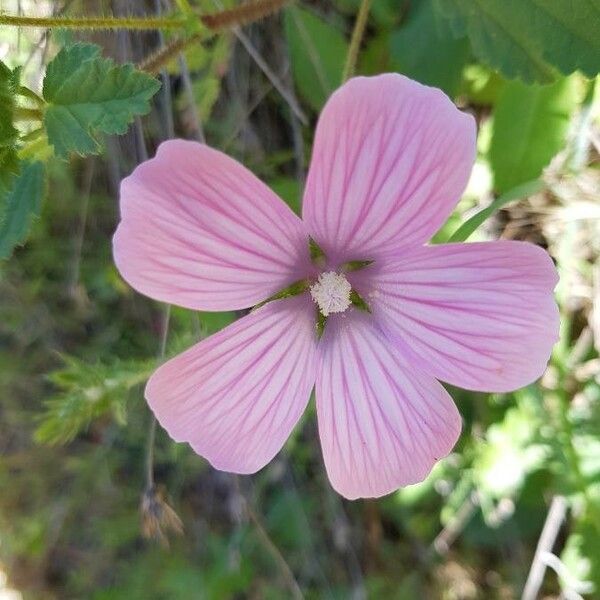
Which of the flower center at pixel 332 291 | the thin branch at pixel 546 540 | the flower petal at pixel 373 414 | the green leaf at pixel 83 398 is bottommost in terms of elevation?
the thin branch at pixel 546 540

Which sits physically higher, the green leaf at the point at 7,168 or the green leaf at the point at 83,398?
the green leaf at the point at 7,168

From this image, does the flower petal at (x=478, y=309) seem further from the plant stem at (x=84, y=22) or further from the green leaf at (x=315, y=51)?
the green leaf at (x=315, y=51)

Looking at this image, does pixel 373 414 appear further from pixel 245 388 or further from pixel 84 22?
pixel 84 22

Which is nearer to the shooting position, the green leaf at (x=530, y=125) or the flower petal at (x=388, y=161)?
the flower petal at (x=388, y=161)

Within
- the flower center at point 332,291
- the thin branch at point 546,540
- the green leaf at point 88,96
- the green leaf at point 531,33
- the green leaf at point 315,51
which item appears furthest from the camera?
the thin branch at point 546,540

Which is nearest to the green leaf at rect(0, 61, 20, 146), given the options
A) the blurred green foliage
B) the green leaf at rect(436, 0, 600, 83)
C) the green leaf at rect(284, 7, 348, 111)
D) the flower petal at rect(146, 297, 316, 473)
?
the blurred green foliage

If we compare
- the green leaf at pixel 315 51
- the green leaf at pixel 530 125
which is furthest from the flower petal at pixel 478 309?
the green leaf at pixel 315 51

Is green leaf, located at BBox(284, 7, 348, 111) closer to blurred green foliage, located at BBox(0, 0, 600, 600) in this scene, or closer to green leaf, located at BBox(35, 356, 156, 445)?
blurred green foliage, located at BBox(0, 0, 600, 600)

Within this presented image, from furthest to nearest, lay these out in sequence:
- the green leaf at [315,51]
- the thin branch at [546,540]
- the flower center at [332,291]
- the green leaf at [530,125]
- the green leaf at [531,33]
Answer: the thin branch at [546,540]
the green leaf at [315,51]
the green leaf at [530,125]
the green leaf at [531,33]
the flower center at [332,291]
